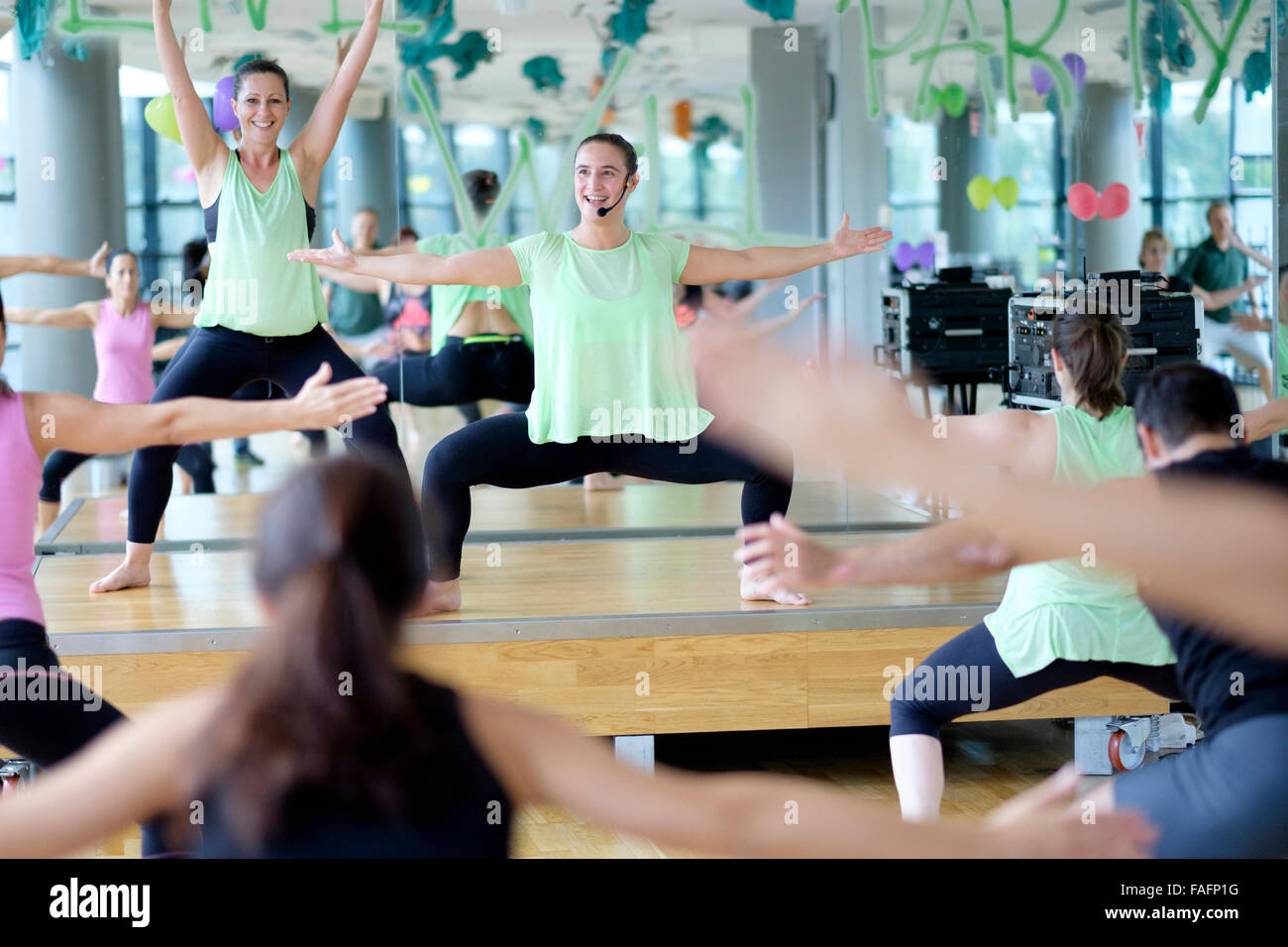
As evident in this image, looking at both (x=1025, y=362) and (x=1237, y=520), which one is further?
(x=1025, y=362)

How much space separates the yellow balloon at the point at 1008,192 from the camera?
5.92 meters

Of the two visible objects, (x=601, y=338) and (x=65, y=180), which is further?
(x=65, y=180)

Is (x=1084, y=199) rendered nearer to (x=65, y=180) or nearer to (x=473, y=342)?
(x=473, y=342)

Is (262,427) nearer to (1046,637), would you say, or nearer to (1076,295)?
(1046,637)

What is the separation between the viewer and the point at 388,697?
52.9 inches

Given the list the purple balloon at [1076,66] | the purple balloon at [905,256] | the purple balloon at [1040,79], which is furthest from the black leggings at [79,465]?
the purple balloon at [1076,66]

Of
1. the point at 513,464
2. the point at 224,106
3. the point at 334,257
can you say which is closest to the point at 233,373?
the point at 334,257

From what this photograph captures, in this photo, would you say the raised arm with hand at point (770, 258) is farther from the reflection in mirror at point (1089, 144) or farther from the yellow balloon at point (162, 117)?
the yellow balloon at point (162, 117)

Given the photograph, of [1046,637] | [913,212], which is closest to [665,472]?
[1046,637]

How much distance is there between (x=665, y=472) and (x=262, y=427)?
1833mm

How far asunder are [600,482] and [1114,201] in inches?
90.7

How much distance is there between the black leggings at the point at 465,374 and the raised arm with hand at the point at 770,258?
143cm

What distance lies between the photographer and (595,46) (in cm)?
525

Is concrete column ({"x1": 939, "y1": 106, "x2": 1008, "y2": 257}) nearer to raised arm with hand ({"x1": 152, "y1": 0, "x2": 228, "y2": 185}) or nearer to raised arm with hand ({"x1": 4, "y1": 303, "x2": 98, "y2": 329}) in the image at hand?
raised arm with hand ({"x1": 152, "y1": 0, "x2": 228, "y2": 185})
